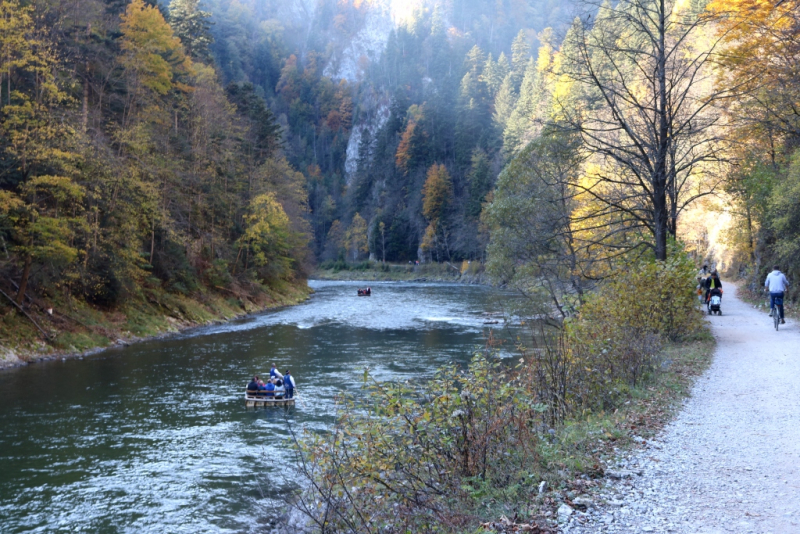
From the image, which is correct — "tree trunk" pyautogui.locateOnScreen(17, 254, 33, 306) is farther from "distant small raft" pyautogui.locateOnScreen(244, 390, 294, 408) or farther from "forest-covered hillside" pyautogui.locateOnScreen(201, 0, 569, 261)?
"forest-covered hillside" pyautogui.locateOnScreen(201, 0, 569, 261)

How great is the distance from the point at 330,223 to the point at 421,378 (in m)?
117

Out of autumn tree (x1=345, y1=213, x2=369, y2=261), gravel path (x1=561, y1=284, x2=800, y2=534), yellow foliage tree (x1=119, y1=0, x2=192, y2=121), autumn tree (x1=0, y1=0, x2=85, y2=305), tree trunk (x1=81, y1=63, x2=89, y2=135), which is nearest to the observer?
gravel path (x1=561, y1=284, x2=800, y2=534)

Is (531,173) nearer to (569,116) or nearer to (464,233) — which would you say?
(569,116)

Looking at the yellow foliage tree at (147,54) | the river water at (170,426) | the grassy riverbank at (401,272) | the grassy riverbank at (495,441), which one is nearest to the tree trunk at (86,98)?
the yellow foliage tree at (147,54)

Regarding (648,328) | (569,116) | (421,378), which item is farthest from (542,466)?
(421,378)

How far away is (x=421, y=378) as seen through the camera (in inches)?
741

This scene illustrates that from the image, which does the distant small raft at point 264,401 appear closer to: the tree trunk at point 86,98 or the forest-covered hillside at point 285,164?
the forest-covered hillside at point 285,164

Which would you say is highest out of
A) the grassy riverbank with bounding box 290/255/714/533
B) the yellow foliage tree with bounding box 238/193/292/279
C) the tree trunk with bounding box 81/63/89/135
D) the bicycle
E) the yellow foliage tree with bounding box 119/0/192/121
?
the yellow foliage tree with bounding box 119/0/192/121

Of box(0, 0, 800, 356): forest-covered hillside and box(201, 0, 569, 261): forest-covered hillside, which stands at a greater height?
box(201, 0, 569, 261): forest-covered hillside

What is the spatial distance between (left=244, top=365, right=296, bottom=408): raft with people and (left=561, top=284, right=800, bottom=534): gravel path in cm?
1152

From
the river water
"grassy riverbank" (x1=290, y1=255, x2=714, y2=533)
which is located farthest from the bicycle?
the river water

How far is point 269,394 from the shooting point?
17.0m

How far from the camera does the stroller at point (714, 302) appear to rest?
69.6ft

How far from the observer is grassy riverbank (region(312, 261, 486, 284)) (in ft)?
282
